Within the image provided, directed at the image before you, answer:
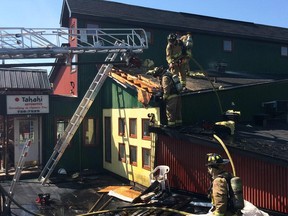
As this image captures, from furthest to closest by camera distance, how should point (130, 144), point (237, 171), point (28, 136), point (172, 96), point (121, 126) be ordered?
1. point (28, 136)
2. point (121, 126)
3. point (130, 144)
4. point (172, 96)
5. point (237, 171)

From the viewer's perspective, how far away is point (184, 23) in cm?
2050

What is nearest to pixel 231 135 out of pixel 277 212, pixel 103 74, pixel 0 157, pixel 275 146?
pixel 275 146

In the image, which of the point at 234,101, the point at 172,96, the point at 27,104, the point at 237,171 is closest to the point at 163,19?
the point at 234,101

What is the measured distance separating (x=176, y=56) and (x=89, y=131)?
6.38 meters

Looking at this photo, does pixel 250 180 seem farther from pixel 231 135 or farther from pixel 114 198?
pixel 114 198

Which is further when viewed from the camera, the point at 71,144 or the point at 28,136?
the point at 71,144

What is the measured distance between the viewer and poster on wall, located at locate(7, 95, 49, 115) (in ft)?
49.4

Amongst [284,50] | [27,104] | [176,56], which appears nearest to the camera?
[176,56]

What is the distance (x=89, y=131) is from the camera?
16609 mm

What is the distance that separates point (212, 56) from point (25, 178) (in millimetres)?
12319

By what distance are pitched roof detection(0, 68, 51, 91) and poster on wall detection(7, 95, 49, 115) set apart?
752mm

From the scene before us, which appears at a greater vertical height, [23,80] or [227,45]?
[227,45]

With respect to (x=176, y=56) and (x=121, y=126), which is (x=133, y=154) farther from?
(x=176, y=56)

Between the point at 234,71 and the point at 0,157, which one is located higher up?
the point at 234,71
